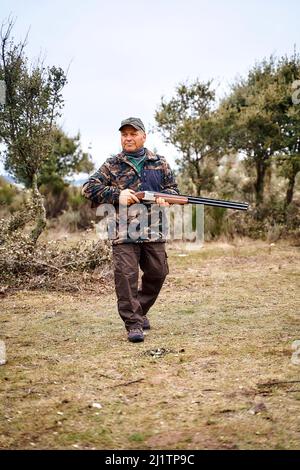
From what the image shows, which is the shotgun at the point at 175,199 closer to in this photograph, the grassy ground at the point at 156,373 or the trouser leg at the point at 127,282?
the trouser leg at the point at 127,282

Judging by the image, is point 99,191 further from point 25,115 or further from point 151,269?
point 25,115

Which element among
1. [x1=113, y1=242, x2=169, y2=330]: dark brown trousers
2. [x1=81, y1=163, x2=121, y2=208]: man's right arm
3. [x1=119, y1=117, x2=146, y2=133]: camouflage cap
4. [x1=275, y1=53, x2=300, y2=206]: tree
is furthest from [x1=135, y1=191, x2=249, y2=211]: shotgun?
[x1=275, y1=53, x2=300, y2=206]: tree

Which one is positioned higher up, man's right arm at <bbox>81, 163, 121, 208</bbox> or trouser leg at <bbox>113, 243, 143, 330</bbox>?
man's right arm at <bbox>81, 163, 121, 208</bbox>

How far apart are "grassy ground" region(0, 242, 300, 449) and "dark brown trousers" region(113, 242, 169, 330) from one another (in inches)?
11.6

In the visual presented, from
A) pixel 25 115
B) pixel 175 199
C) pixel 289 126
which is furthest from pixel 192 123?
pixel 175 199

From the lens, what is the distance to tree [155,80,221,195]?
46.0ft

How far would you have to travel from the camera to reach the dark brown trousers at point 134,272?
5.02m

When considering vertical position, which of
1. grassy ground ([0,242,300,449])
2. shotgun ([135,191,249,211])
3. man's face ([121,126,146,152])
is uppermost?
man's face ([121,126,146,152])

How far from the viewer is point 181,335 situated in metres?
5.24

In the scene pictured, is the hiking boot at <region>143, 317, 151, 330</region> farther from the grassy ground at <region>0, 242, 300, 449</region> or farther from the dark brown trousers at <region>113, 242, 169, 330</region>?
the dark brown trousers at <region>113, 242, 169, 330</region>

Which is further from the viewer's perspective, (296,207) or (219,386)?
(296,207)
